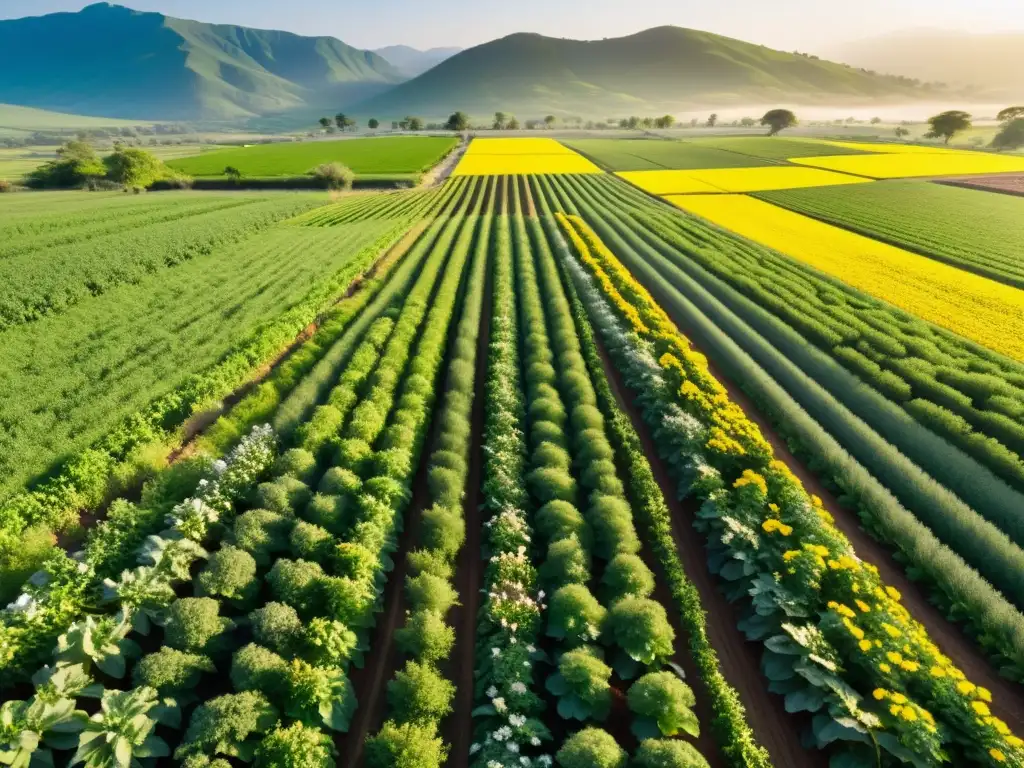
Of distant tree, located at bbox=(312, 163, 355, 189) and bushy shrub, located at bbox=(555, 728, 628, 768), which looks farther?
distant tree, located at bbox=(312, 163, 355, 189)

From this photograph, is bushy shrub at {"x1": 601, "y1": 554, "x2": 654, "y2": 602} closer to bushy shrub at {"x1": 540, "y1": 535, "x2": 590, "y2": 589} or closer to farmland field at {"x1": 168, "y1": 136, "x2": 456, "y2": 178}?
bushy shrub at {"x1": 540, "y1": 535, "x2": 590, "y2": 589}

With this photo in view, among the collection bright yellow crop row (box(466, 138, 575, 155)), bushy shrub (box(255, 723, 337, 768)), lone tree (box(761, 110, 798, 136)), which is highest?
lone tree (box(761, 110, 798, 136))

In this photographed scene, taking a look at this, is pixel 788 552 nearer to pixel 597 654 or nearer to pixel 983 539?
pixel 597 654

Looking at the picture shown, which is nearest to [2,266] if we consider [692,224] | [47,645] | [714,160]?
[47,645]

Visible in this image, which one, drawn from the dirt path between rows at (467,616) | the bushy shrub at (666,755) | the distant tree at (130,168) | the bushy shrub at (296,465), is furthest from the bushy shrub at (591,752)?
the distant tree at (130,168)

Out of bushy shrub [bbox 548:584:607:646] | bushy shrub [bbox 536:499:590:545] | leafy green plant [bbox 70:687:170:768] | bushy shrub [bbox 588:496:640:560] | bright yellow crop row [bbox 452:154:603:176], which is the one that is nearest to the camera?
leafy green plant [bbox 70:687:170:768]

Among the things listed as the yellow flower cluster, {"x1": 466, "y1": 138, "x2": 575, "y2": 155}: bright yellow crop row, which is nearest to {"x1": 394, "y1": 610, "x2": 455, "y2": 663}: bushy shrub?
the yellow flower cluster

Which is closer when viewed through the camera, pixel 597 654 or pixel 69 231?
pixel 597 654

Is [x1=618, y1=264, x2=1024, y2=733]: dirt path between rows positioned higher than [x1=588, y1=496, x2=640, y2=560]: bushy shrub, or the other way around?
[x1=588, y1=496, x2=640, y2=560]: bushy shrub

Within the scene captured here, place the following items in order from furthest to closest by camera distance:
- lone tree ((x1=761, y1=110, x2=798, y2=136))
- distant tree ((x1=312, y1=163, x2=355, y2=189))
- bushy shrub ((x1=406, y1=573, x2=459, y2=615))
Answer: lone tree ((x1=761, y1=110, x2=798, y2=136)) → distant tree ((x1=312, y1=163, x2=355, y2=189)) → bushy shrub ((x1=406, y1=573, x2=459, y2=615))
